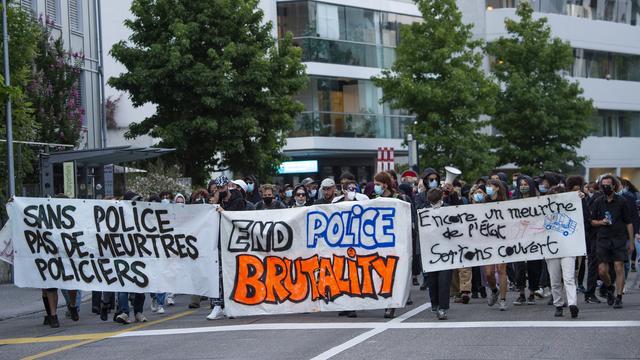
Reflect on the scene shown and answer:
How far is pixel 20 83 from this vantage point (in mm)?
25438

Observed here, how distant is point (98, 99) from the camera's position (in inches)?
1337

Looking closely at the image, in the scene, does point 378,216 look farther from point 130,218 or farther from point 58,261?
point 58,261

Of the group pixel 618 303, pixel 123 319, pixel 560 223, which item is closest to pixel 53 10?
pixel 123 319

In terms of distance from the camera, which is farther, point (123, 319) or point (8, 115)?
point (8, 115)

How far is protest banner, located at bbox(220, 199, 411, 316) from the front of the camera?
570 inches

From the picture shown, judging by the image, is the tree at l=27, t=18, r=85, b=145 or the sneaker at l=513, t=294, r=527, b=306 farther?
the tree at l=27, t=18, r=85, b=145

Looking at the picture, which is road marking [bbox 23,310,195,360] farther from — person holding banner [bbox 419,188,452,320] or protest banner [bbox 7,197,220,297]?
person holding banner [bbox 419,188,452,320]

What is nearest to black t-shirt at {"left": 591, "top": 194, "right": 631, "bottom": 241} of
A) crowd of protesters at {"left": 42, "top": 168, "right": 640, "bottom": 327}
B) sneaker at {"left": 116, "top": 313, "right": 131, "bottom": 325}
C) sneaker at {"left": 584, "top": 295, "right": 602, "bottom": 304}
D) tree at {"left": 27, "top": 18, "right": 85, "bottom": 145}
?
crowd of protesters at {"left": 42, "top": 168, "right": 640, "bottom": 327}

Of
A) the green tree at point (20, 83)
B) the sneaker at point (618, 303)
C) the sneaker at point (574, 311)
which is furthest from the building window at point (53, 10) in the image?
the sneaker at point (574, 311)

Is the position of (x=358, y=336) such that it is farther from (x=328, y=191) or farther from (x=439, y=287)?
(x=328, y=191)

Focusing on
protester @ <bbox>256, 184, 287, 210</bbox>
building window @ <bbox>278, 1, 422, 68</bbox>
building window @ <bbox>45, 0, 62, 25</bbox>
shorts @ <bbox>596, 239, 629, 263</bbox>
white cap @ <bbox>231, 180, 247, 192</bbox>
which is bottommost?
shorts @ <bbox>596, 239, 629, 263</bbox>

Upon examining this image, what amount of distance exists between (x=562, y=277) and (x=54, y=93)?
58.2ft

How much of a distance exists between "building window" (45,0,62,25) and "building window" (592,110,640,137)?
31425mm

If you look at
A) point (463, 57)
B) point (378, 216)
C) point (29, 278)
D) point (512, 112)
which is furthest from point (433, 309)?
point (512, 112)
